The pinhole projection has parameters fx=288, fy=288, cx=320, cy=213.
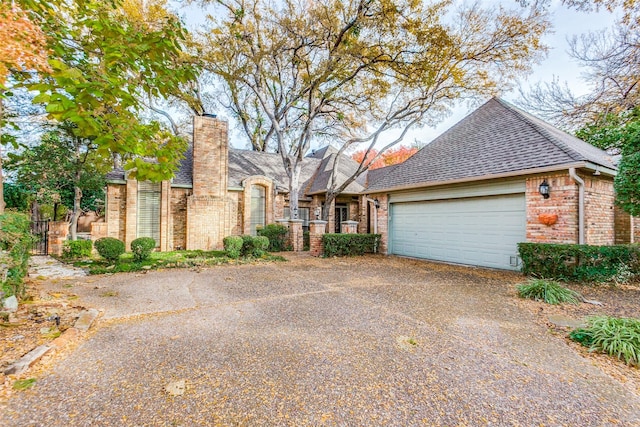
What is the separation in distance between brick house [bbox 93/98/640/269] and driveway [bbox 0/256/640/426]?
351 centimetres

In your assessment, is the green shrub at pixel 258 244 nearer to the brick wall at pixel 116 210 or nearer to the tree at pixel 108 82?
the brick wall at pixel 116 210

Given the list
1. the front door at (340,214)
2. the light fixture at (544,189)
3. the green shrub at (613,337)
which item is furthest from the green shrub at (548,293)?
the front door at (340,214)

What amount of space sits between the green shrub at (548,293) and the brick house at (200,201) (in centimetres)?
1065

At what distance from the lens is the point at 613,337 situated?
3.22 meters

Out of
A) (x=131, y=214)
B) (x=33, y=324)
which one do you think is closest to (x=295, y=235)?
(x=131, y=214)

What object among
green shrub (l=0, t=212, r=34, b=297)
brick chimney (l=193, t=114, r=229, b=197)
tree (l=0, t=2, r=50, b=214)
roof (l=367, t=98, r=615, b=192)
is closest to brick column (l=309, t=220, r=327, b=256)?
roof (l=367, t=98, r=615, b=192)

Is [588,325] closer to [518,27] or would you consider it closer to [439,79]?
[439,79]

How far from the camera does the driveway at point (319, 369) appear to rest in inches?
82.5

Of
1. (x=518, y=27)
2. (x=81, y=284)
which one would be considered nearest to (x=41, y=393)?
(x=81, y=284)

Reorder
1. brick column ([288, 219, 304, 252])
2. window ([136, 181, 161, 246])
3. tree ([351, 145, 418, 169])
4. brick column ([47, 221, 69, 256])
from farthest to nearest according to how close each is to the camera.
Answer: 1. tree ([351, 145, 418, 169])
2. brick column ([288, 219, 304, 252])
3. window ([136, 181, 161, 246])
4. brick column ([47, 221, 69, 256])

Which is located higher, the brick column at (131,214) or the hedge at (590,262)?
the brick column at (131,214)

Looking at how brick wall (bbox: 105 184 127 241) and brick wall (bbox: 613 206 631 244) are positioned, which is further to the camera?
brick wall (bbox: 105 184 127 241)

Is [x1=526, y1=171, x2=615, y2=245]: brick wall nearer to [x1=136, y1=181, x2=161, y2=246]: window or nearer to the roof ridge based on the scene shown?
the roof ridge

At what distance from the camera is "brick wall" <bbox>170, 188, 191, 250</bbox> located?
486 inches
